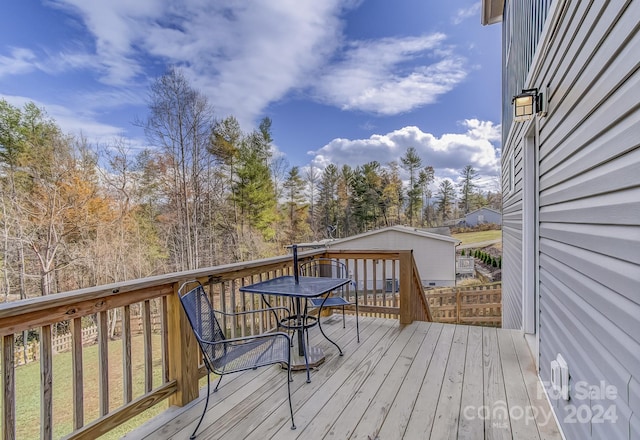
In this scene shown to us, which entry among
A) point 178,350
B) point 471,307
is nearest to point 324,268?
point 178,350

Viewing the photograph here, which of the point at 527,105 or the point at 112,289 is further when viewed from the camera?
the point at 527,105

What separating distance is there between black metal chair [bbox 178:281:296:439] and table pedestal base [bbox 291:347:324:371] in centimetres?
57

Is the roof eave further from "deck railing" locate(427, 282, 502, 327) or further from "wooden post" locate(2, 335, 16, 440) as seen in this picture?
"wooden post" locate(2, 335, 16, 440)

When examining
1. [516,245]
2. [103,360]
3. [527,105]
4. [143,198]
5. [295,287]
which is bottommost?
[103,360]

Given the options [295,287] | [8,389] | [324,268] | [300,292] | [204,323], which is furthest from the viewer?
[324,268]

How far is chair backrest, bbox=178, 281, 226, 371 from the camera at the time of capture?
6.15ft

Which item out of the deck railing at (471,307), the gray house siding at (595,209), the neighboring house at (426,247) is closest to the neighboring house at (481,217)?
the neighboring house at (426,247)

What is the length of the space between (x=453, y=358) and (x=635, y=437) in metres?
2.07

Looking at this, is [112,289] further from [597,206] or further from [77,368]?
[597,206]

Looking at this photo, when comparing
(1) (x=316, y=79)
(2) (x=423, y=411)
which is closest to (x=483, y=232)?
(1) (x=316, y=79)

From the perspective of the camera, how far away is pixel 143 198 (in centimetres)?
1220

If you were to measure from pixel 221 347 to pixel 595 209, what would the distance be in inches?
86.0

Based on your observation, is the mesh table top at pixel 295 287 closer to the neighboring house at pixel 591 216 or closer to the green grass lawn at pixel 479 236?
Result: the neighboring house at pixel 591 216

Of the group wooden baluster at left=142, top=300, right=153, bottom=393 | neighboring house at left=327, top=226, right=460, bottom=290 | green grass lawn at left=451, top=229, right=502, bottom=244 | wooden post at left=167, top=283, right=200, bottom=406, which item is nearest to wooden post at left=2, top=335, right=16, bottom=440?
wooden baluster at left=142, top=300, right=153, bottom=393
